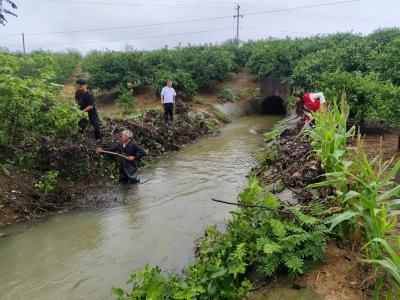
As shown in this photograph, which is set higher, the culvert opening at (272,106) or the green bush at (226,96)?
the green bush at (226,96)

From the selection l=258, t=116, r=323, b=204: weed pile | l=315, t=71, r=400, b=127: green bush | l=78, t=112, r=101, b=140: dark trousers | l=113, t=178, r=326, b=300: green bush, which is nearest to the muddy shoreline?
l=78, t=112, r=101, b=140: dark trousers

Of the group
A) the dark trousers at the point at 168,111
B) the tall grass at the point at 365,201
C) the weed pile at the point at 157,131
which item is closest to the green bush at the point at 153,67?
the weed pile at the point at 157,131

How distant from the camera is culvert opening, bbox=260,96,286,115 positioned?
22688mm

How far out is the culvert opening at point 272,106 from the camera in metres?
22.7

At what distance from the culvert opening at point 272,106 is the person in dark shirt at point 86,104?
14063mm

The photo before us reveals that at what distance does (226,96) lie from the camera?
2070 centimetres

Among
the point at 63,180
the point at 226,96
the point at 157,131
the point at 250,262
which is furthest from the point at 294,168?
the point at 226,96

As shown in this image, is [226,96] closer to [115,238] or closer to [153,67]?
[153,67]

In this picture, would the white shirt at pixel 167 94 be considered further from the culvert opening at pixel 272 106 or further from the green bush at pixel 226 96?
the culvert opening at pixel 272 106

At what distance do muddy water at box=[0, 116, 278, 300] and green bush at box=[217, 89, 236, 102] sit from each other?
1120 centimetres

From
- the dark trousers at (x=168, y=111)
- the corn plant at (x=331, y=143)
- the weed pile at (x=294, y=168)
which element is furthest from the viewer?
the dark trousers at (x=168, y=111)

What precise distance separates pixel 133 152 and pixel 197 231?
127 inches

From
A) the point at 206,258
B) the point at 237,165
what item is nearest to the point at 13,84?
the point at 206,258

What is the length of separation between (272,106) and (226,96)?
420 cm
